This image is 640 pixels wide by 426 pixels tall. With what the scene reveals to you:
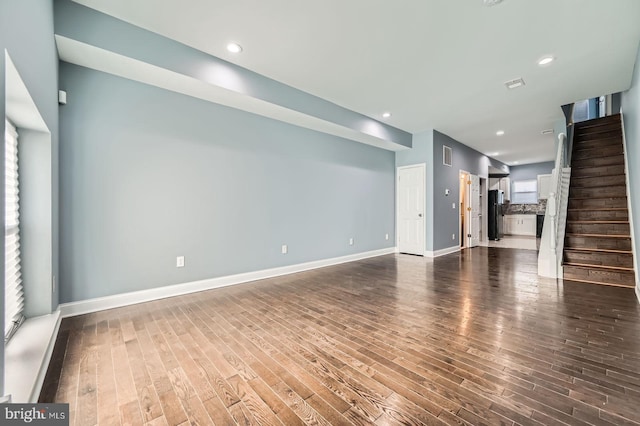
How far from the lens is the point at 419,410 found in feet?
4.73

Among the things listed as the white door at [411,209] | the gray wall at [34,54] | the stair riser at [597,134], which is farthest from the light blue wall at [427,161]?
the gray wall at [34,54]

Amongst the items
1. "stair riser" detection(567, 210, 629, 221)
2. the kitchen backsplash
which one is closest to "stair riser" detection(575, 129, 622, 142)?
"stair riser" detection(567, 210, 629, 221)

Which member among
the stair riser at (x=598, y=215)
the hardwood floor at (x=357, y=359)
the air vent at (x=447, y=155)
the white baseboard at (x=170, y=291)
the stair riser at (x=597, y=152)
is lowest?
the hardwood floor at (x=357, y=359)

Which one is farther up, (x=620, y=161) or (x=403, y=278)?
(x=620, y=161)

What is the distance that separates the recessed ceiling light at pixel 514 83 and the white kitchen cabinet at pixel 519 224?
27.1 feet

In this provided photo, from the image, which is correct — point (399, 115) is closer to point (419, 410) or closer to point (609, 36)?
point (609, 36)

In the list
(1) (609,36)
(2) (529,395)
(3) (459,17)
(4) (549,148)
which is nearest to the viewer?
(2) (529,395)

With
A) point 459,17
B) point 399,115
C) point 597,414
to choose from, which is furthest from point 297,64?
point 597,414

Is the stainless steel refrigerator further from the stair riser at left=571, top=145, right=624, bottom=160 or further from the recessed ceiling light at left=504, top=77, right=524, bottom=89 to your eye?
the recessed ceiling light at left=504, top=77, right=524, bottom=89

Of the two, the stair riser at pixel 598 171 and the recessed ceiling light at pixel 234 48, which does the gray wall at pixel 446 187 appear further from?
the recessed ceiling light at pixel 234 48

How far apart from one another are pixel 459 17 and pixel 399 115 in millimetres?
2601

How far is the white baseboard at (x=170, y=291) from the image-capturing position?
109 inches

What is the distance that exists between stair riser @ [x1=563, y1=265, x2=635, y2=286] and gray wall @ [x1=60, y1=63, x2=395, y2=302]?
376 cm

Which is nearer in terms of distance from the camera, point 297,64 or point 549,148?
point 297,64
